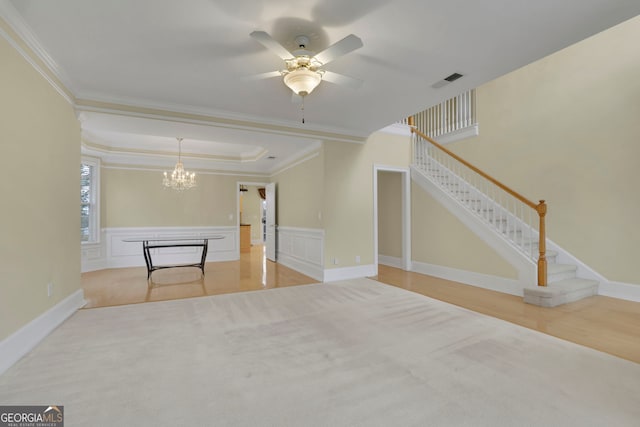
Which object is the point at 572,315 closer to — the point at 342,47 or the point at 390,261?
the point at 390,261

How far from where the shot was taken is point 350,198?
528cm

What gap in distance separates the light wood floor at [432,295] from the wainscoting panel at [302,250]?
0.20 metres

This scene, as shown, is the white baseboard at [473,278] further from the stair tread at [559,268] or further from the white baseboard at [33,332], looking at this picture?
the white baseboard at [33,332]

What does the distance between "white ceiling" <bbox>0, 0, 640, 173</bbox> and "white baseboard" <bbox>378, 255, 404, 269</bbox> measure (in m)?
3.37

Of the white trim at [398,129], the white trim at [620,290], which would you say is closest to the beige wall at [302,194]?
the white trim at [398,129]

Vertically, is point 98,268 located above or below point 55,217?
below

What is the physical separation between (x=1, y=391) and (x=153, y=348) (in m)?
0.88

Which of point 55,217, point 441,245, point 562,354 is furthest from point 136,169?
point 562,354

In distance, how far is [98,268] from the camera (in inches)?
243

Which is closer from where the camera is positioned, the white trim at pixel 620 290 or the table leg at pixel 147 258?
the white trim at pixel 620 290

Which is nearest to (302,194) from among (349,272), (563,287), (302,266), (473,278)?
(302,266)

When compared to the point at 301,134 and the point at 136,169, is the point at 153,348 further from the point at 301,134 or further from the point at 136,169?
the point at 136,169

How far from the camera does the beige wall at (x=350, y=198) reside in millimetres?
5062

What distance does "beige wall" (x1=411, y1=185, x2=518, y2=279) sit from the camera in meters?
4.43
